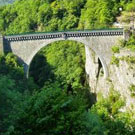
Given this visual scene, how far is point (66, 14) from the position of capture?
58.1 m

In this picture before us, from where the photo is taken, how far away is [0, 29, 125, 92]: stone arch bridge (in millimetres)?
41594

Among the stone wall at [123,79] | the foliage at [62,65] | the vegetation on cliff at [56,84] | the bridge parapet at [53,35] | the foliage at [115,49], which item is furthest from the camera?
the foliage at [62,65]

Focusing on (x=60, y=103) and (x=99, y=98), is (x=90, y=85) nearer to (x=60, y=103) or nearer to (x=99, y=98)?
(x=99, y=98)

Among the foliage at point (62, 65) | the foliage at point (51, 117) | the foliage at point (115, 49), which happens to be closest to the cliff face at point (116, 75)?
the foliage at point (115, 49)

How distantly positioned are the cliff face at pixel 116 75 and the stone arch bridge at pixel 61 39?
1.32m

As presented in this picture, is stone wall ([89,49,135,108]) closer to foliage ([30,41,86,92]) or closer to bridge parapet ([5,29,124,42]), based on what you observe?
bridge parapet ([5,29,124,42])

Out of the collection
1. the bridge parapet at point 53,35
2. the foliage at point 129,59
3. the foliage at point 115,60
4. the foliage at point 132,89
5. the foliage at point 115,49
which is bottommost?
the foliage at point 132,89

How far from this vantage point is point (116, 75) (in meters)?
40.2

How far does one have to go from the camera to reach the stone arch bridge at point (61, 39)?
41.6 meters

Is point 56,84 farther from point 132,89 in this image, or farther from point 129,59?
point 129,59

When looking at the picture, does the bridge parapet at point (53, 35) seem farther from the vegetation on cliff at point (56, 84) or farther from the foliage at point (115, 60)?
the foliage at point (115, 60)

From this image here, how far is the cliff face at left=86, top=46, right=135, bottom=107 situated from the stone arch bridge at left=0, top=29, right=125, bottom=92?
1.32m

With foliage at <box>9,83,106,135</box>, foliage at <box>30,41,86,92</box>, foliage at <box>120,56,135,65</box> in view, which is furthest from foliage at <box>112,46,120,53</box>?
foliage at <box>9,83,106,135</box>

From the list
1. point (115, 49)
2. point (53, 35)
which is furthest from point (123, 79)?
point (53, 35)
